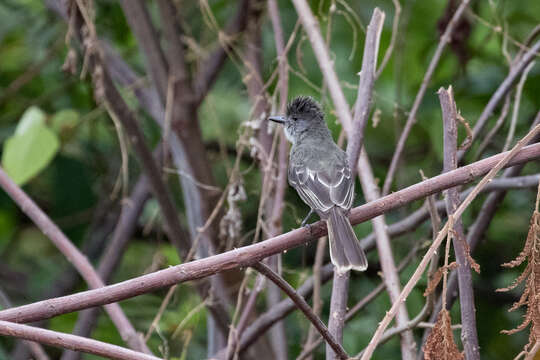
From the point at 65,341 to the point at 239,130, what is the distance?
5.58ft

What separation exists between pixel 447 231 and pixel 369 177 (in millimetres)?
1097

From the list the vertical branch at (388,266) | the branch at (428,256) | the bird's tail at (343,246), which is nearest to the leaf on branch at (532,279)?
the branch at (428,256)

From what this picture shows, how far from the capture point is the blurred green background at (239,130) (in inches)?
149

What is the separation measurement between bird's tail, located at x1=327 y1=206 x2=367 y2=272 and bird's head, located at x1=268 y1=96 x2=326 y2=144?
816 mm

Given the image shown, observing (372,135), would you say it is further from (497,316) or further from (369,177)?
(369,177)

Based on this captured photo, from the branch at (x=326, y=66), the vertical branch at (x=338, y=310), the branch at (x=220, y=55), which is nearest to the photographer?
the vertical branch at (x=338, y=310)

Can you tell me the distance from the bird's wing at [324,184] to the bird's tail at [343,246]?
0.36 feet

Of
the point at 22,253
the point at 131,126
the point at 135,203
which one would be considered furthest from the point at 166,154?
the point at 22,253

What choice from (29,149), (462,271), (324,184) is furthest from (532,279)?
(29,149)

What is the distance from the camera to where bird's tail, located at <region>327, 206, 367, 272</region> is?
2307mm

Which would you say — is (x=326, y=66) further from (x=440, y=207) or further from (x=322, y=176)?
(x=440, y=207)

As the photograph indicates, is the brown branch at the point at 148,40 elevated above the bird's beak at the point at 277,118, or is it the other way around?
the brown branch at the point at 148,40

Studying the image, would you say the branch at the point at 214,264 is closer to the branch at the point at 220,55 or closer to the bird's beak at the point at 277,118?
the bird's beak at the point at 277,118

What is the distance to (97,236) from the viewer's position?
187 inches
